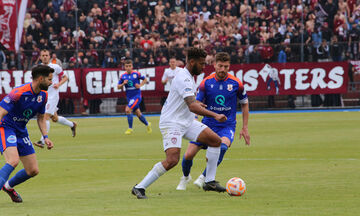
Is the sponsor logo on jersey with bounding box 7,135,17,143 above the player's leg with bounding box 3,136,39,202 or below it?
above

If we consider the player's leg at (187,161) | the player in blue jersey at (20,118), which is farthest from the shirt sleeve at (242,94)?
the player in blue jersey at (20,118)

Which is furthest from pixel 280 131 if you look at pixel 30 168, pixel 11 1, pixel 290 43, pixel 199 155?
pixel 11 1

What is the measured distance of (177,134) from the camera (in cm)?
907

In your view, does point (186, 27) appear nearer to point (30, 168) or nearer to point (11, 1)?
point (11, 1)

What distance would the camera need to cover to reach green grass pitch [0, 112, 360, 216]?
8.03m

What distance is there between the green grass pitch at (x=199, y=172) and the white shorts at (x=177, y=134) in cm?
72

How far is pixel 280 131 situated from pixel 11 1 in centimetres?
1536

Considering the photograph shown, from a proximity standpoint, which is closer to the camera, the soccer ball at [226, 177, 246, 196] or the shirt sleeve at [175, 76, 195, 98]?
the shirt sleeve at [175, 76, 195, 98]

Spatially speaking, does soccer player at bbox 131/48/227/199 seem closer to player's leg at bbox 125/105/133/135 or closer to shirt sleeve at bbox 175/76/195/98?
shirt sleeve at bbox 175/76/195/98

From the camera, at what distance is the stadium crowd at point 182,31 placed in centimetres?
3145

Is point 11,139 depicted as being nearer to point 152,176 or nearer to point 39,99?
point 39,99

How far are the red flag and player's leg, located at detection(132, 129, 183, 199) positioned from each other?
75.2 ft

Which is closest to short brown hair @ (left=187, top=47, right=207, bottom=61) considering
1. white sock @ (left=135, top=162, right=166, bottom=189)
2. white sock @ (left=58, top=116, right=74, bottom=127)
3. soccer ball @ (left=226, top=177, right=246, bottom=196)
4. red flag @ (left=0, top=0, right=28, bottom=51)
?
white sock @ (left=135, top=162, right=166, bottom=189)

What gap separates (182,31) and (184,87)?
2361 cm
